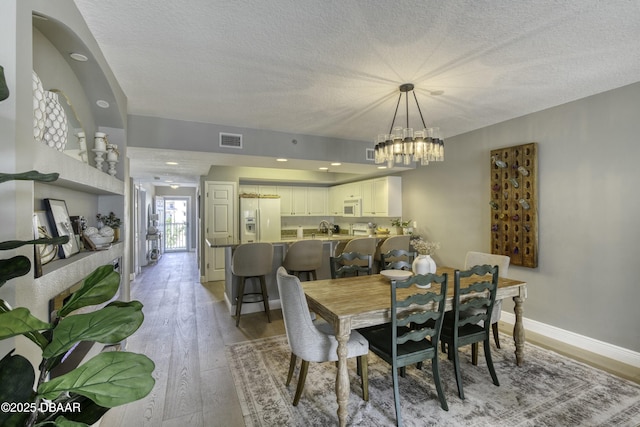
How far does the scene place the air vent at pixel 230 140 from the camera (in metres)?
3.69

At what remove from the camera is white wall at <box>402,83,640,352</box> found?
2.68 m

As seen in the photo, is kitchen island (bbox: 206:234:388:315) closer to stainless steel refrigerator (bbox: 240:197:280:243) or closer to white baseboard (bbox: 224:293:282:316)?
white baseboard (bbox: 224:293:282:316)

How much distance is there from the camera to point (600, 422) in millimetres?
1936

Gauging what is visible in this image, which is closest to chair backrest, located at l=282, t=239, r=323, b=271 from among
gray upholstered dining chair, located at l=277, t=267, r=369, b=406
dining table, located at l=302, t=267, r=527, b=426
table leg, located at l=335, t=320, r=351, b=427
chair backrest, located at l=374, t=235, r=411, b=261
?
chair backrest, located at l=374, t=235, r=411, b=261

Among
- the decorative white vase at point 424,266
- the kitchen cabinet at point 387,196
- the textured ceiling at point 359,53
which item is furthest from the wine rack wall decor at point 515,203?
the kitchen cabinet at point 387,196

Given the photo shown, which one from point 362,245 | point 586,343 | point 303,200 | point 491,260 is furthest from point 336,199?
point 586,343

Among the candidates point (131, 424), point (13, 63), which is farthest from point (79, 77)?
point (131, 424)

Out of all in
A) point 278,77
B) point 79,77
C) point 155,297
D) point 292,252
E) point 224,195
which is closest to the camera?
point 79,77

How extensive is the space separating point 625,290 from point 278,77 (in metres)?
→ 3.65

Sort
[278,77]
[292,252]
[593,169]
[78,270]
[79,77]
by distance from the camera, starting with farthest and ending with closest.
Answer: [292,252] → [593,169] → [278,77] → [79,77] → [78,270]

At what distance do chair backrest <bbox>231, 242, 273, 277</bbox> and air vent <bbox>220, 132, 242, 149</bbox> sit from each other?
1.26m

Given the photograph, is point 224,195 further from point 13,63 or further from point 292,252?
point 13,63

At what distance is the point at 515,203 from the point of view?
11.5 ft

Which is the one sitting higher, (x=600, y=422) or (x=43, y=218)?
(x=43, y=218)
